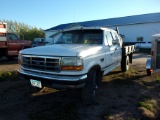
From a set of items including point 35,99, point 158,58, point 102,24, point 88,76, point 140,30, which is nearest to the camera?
point 88,76

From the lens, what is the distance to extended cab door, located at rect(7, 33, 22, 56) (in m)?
13.4

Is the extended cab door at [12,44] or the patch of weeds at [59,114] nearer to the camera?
the patch of weeds at [59,114]

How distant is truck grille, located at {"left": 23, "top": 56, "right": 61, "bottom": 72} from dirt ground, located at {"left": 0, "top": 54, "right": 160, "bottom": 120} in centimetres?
99

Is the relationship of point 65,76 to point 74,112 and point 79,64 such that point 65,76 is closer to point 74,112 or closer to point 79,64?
point 79,64

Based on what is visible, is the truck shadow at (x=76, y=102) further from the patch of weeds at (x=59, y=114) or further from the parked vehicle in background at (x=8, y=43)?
the parked vehicle in background at (x=8, y=43)

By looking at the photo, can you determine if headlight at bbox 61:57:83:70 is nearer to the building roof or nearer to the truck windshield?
the truck windshield

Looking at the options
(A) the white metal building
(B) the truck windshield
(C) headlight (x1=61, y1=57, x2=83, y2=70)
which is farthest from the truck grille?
(A) the white metal building

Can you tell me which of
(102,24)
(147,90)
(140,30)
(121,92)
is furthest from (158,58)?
(102,24)

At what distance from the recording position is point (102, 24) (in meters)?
37.1

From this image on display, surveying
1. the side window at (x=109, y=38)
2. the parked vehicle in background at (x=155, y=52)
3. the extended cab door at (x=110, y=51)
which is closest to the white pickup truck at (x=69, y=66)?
the extended cab door at (x=110, y=51)

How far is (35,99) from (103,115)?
2.07 meters

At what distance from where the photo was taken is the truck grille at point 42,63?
4676 mm

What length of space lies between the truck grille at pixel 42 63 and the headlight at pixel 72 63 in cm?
15

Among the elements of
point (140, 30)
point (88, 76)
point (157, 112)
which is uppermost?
point (140, 30)
